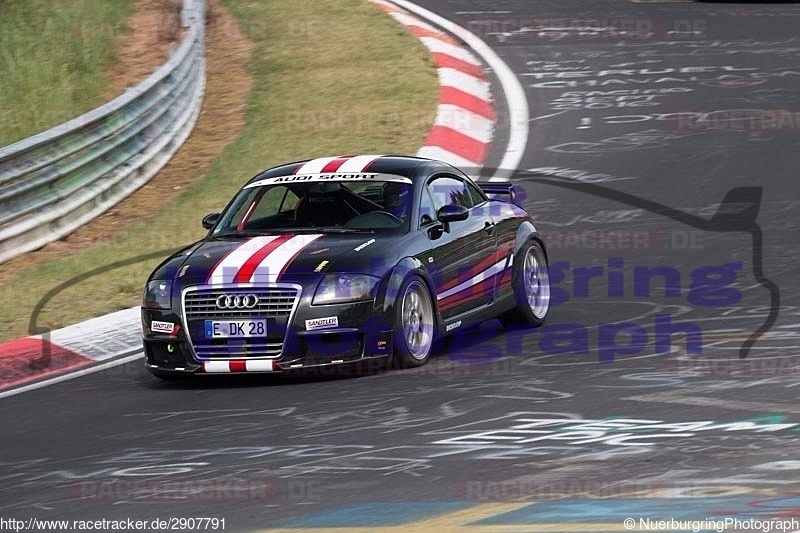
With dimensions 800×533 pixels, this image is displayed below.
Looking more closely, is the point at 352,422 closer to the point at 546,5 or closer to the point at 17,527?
the point at 17,527

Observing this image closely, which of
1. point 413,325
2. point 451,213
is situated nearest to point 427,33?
point 451,213

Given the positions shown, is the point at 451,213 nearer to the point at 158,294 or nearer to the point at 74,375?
the point at 158,294

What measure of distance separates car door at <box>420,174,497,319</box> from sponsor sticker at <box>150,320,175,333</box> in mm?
1630

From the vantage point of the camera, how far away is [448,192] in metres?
10.1

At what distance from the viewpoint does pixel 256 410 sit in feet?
26.1

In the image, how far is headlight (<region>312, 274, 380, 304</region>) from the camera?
28.0 feet

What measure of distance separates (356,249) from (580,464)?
304 cm

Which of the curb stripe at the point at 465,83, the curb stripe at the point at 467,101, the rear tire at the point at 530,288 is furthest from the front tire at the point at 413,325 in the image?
the curb stripe at the point at 465,83

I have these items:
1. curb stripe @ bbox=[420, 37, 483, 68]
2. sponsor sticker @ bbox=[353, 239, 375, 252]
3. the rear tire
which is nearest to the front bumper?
sponsor sticker @ bbox=[353, 239, 375, 252]

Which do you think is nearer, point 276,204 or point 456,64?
point 276,204

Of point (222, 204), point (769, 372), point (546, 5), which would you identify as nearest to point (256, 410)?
point (769, 372)

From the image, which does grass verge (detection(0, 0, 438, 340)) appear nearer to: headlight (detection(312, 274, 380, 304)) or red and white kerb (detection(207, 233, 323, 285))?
red and white kerb (detection(207, 233, 323, 285))

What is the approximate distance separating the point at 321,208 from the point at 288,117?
7800mm

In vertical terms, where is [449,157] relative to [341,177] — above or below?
below
